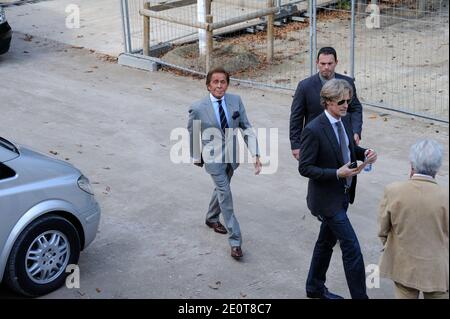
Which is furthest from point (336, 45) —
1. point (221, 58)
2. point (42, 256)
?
point (42, 256)

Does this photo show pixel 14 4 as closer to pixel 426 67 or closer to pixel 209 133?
pixel 426 67

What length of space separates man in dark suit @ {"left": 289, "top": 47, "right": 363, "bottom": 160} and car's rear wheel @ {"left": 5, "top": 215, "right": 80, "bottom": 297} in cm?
216

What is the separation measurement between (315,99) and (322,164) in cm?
120

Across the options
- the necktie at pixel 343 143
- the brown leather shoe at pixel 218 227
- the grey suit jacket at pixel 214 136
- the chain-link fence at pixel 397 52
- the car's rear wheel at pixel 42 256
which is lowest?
the chain-link fence at pixel 397 52

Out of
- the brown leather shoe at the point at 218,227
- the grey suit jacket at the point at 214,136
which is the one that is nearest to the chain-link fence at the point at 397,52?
the brown leather shoe at the point at 218,227

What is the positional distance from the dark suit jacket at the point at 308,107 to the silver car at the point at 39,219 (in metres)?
1.94

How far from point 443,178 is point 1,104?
668 centimetres

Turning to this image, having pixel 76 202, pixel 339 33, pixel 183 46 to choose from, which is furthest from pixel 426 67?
pixel 76 202

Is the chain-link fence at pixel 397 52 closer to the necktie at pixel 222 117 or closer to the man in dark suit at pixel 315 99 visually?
the man in dark suit at pixel 315 99

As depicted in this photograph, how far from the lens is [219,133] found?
7730 mm

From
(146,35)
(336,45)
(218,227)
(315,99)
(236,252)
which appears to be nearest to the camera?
(315,99)

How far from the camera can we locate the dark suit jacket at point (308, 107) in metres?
7.69

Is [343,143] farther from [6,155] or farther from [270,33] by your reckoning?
[270,33]
